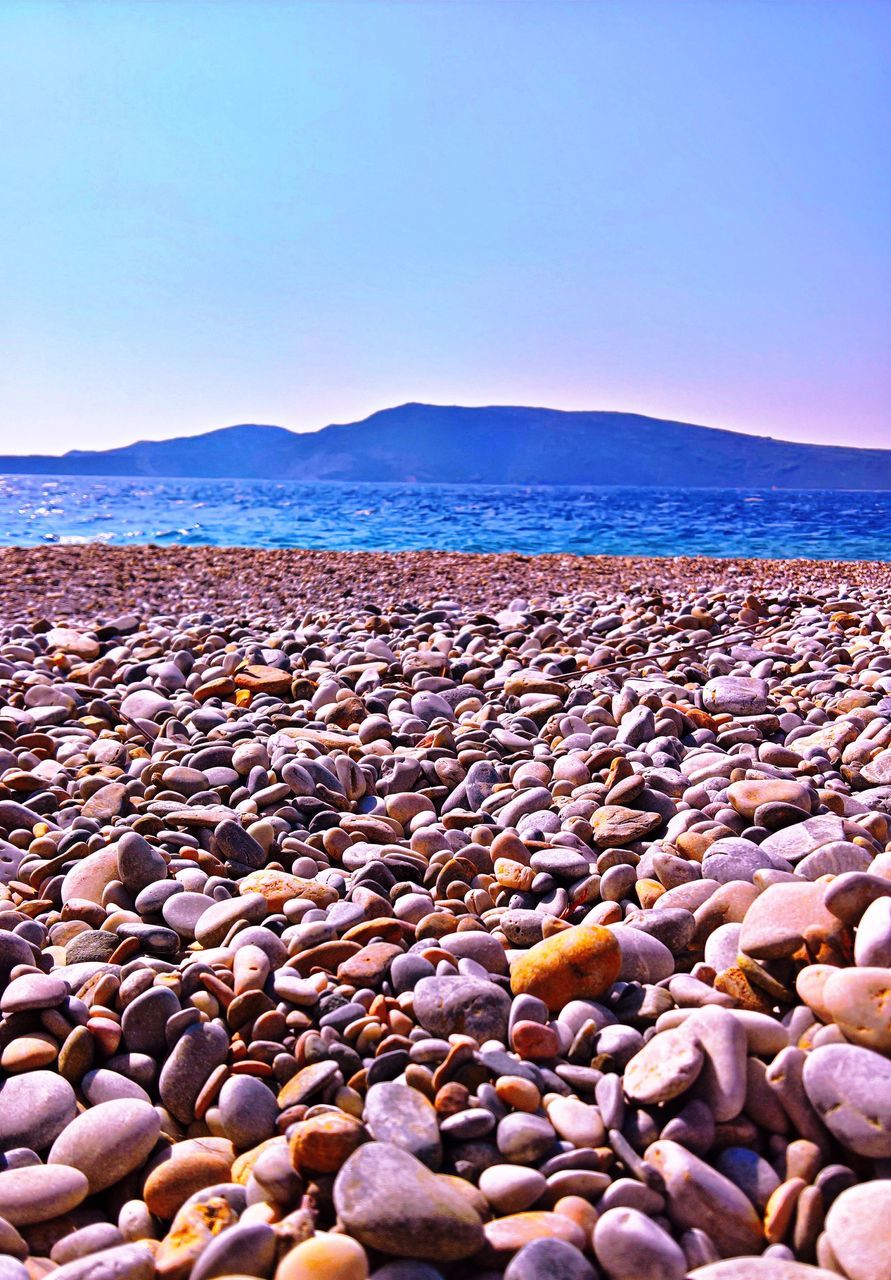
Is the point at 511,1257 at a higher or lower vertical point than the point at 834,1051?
lower

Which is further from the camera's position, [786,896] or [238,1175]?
[786,896]

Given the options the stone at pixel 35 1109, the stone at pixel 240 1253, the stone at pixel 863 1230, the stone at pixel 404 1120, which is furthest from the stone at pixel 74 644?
the stone at pixel 863 1230

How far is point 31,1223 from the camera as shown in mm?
1093

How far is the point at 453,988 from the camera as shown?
Answer: 138 cm

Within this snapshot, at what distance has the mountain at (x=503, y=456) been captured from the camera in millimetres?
108750

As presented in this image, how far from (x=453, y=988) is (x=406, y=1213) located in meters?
0.44

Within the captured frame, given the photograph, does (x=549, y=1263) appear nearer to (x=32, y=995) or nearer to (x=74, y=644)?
(x=32, y=995)

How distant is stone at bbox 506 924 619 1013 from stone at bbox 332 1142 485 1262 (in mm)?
446

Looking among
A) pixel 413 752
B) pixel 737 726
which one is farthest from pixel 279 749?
pixel 737 726

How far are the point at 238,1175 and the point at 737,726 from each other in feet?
7.19

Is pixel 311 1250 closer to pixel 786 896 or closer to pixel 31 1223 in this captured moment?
pixel 31 1223

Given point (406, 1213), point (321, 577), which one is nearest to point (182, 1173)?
point (406, 1213)

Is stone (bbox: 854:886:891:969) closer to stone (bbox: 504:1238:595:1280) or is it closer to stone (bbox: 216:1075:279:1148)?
stone (bbox: 504:1238:595:1280)

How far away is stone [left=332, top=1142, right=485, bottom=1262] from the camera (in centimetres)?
94
